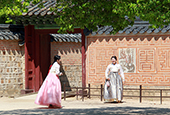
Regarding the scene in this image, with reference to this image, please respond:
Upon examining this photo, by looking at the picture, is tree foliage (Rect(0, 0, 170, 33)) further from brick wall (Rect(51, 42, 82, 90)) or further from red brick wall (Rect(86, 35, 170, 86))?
brick wall (Rect(51, 42, 82, 90))

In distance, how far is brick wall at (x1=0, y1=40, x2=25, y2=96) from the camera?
1772 cm

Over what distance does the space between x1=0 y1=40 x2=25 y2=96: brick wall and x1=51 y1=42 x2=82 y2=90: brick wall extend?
2.26 metres

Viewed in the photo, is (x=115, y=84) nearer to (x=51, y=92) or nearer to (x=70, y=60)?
(x=51, y=92)

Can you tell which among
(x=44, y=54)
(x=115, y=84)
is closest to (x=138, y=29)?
(x=115, y=84)

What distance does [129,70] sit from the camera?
16.3 metres

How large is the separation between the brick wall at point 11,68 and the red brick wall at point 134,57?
3.31 metres

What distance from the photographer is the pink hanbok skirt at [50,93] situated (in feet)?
39.7

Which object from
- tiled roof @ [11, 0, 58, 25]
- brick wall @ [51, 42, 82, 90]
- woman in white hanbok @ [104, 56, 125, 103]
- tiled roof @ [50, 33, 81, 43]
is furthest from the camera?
brick wall @ [51, 42, 82, 90]

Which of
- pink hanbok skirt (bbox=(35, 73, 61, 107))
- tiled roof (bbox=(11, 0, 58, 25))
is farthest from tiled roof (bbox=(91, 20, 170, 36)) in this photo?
pink hanbok skirt (bbox=(35, 73, 61, 107))

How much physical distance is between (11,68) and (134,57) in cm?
544

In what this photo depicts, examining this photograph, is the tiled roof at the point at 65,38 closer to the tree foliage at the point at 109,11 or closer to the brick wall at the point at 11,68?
the brick wall at the point at 11,68

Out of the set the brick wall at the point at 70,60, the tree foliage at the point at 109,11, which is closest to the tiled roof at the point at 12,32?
the brick wall at the point at 70,60

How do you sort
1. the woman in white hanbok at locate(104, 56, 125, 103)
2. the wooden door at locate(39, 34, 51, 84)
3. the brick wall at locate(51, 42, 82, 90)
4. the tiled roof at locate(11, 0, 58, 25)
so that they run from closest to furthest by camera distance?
the woman in white hanbok at locate(104, 56, 125, 103)
the tiled roof at locate(11, 0, 58, 25)
the wooden door at locate(39, 34, 51, 84)
the brick wall at locate(51, 42, 82, 90)

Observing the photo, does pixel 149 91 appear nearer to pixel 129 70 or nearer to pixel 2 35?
pixel 129 70
